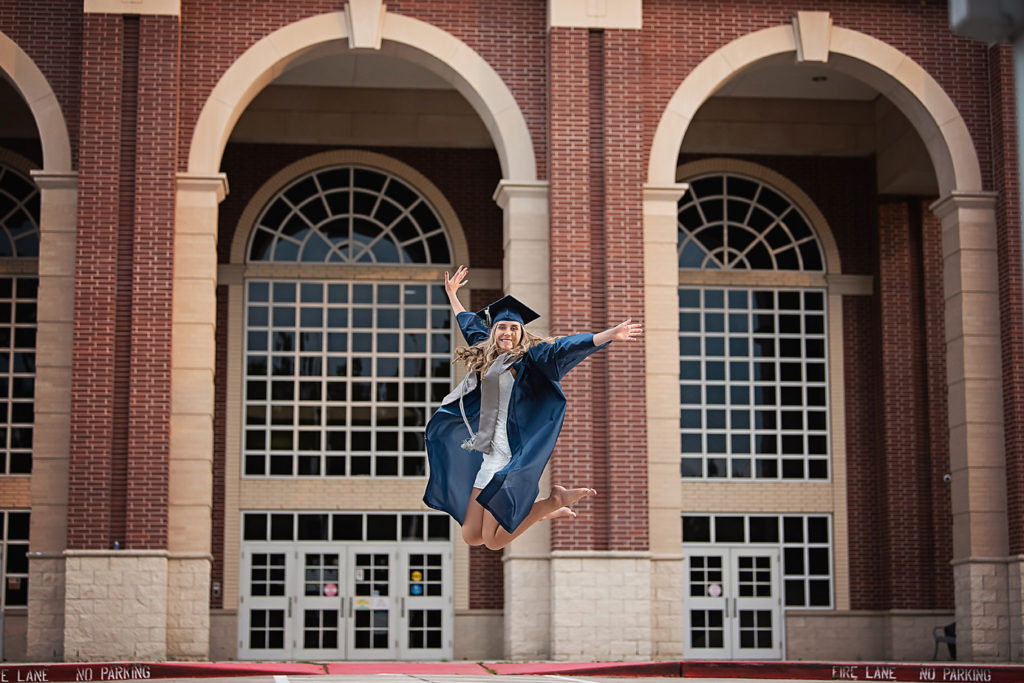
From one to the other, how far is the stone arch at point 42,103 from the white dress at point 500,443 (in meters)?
12.0

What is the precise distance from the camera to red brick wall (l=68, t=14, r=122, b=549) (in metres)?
18.9

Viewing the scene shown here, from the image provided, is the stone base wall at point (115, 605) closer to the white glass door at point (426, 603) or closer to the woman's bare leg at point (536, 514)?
the white glass door at point (426, 603)

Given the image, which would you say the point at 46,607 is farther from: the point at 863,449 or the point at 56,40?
the point at 863,449

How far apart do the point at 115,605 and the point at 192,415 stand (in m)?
2.77

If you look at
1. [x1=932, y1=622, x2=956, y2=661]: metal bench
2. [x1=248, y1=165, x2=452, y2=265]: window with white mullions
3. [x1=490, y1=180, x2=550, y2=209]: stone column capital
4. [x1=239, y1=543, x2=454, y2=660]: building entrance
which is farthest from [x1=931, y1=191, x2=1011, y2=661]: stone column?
[x1=248, y1=165, x2=452, y2=265]: window with white mullions

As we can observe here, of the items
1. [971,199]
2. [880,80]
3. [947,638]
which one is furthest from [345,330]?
[947,638]

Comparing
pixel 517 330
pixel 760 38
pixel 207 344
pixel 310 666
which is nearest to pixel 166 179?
pixel 207 344

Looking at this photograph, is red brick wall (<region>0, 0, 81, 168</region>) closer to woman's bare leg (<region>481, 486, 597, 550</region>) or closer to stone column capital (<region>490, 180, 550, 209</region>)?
stone column capital (<region>490, 180, 550, 209</region>)

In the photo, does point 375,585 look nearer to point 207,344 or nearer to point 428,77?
point 207,344

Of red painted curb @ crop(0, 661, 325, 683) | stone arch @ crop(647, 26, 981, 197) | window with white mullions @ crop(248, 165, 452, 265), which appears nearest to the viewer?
red painted curb @ crop(0, 661, 325, 683)

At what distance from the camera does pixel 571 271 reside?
65.3 ft

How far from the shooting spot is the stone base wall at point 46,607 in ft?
61.3

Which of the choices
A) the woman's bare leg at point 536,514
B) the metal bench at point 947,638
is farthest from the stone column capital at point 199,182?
the metal bench at point 947,638

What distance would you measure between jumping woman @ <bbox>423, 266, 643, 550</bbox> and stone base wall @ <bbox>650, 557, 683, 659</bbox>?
9726 mm
